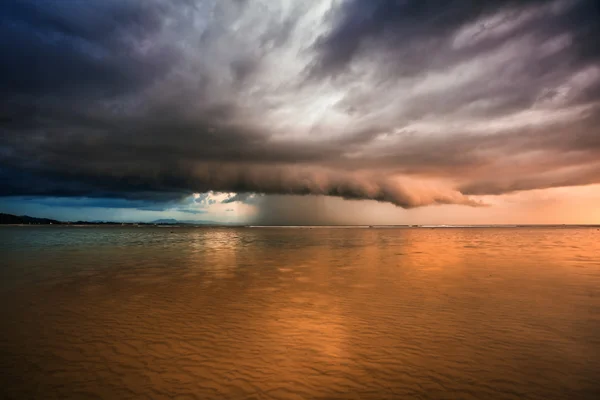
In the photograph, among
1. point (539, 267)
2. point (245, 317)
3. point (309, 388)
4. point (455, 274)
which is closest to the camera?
point (309, 388)

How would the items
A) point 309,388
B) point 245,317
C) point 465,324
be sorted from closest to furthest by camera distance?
point 309,388 < point 465,324 < point 245,317

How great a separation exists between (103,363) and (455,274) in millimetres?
26864

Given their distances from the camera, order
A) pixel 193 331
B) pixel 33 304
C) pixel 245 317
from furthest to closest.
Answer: pixel 33 304 < pixel 245 317 < pixel 193 331

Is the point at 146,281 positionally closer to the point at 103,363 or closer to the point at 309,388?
the point at 103,363

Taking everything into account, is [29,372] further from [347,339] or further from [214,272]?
[214,272]

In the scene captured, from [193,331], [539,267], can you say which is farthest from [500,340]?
[539,267]

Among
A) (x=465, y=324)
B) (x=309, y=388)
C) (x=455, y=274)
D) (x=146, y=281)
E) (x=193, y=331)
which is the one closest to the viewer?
(x=309, y=388)

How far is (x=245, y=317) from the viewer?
15.1 m

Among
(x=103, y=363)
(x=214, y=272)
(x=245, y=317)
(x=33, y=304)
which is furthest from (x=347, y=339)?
(x=214, y=272)

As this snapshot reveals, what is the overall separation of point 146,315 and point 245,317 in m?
4.90

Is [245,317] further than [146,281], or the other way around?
[146,281]

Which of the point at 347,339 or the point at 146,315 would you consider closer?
the point at 347,339

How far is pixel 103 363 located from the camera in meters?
10.1

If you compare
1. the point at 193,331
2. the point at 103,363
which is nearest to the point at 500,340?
the point at 193,331
